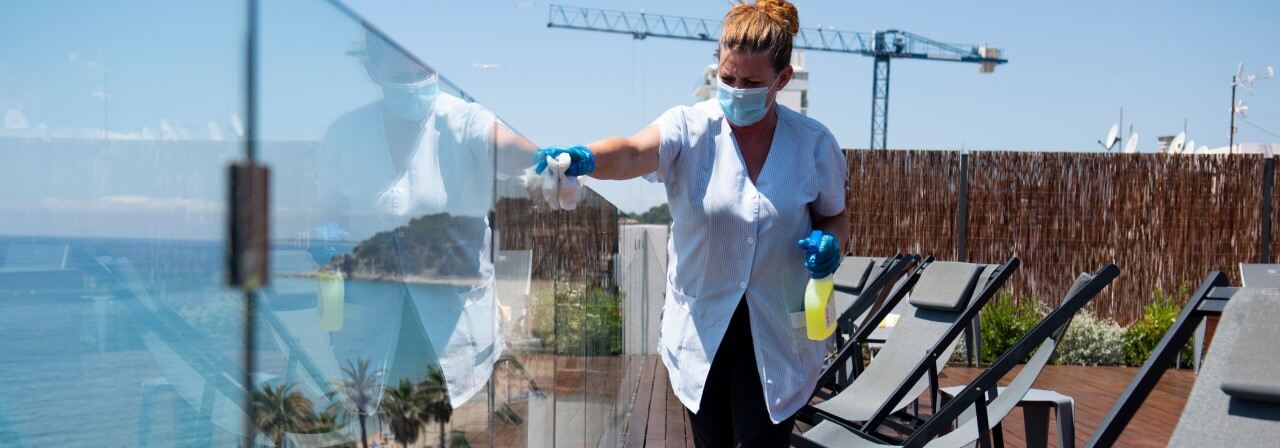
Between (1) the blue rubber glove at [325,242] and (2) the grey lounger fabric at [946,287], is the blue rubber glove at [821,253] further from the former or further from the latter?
(2) the grey lounger fabric at [946,287]

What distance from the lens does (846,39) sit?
218 ft

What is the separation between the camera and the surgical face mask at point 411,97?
1.35 m

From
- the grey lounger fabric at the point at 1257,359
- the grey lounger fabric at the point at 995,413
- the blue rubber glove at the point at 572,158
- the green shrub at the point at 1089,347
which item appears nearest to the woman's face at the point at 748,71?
the blue rubber glove at the point at 572,158

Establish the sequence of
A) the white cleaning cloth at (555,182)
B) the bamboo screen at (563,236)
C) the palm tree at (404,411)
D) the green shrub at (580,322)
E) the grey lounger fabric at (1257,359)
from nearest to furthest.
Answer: the palm tree at (404,411) → the grey lounger fabric at (1257,359) → the white cleaning cloth at (555,182) → the bamboo screen at (563,236) → the green shrub at (580,322)

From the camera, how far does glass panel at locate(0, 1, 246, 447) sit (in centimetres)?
72

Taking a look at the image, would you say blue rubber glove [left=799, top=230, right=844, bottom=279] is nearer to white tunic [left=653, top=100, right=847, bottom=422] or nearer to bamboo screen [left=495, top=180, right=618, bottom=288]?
white tunic [left=653, top=100, right=847, bottom=422]

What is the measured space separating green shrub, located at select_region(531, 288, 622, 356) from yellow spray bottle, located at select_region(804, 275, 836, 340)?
61 cm

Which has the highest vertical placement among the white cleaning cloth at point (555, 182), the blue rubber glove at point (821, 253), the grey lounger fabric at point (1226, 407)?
the white cleaning cloth at point (555, 182)

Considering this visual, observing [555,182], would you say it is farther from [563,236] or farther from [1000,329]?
[1000,329]

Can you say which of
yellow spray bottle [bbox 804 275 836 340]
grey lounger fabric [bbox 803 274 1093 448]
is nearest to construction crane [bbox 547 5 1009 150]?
grey lounger fabric [bbox 803 274 1093 448]

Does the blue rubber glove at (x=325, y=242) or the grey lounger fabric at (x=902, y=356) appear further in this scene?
the grey lounger fabric at (x=902, y=356)

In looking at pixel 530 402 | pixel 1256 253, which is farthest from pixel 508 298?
pixel 1256 253

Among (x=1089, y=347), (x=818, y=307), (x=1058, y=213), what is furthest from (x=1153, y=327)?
(x=818, y=307)

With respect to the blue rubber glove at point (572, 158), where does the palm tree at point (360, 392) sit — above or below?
below
